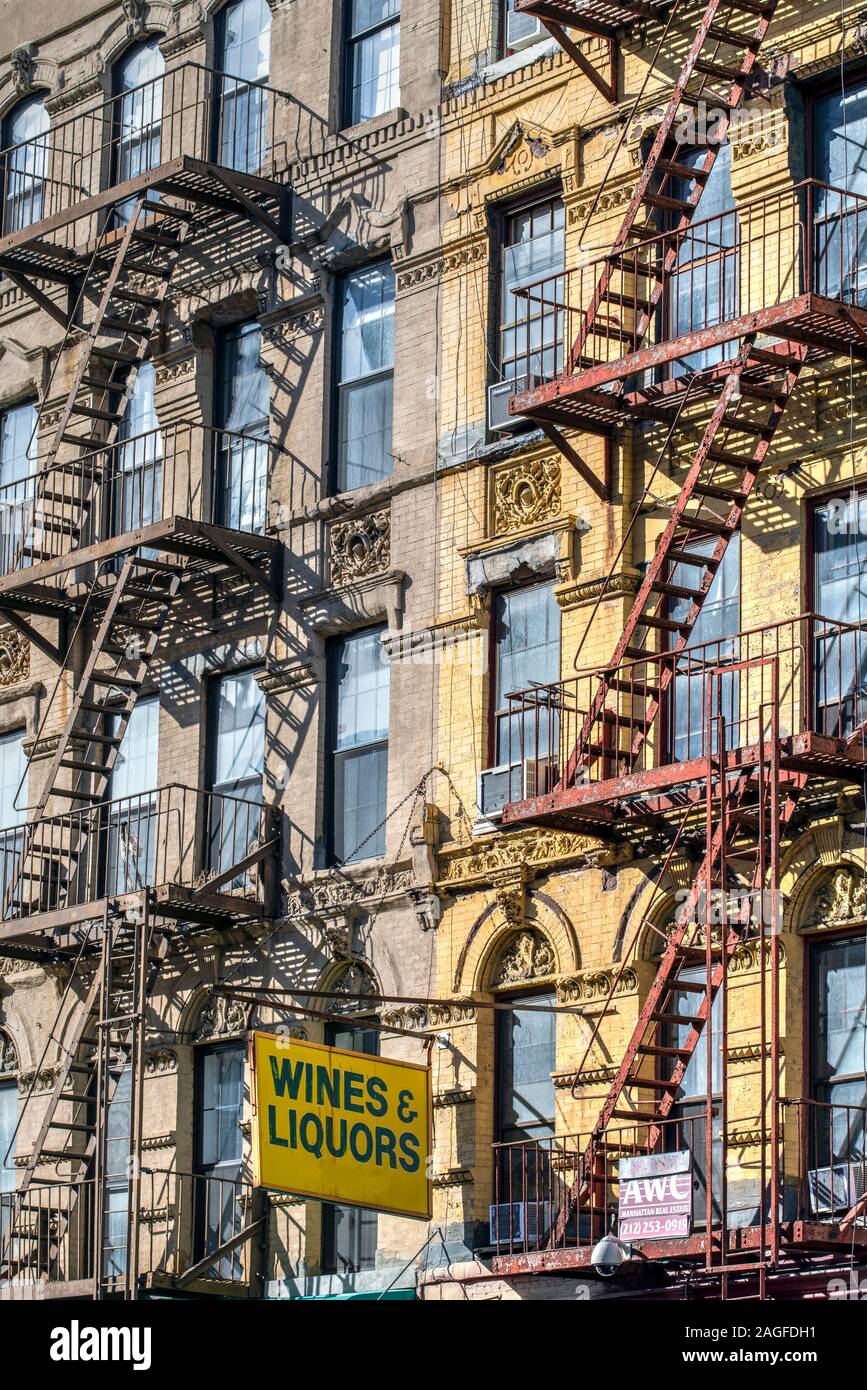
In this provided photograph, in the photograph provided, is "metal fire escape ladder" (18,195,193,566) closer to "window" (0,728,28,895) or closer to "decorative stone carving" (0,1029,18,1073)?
"window" (0,728,28,895)

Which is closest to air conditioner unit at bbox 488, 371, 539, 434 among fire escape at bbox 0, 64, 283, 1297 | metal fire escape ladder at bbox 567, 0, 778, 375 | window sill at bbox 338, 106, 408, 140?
metal fire escape ladder at bbox 567, 0, 778, 375

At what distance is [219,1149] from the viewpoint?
89.8 feet

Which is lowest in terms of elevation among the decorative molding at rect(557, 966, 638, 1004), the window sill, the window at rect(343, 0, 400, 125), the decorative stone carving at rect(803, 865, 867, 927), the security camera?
the security camera

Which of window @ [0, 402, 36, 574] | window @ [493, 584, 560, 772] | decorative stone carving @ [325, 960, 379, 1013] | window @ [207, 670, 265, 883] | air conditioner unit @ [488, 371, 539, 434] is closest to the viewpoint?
window @ [493, 584, 560, 772]

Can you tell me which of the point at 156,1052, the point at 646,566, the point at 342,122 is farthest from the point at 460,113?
the point at 156,1052

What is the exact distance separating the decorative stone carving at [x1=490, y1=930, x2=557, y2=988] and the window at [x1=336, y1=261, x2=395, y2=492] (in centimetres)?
521

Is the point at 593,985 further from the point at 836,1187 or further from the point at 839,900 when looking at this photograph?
the point at 836,1187

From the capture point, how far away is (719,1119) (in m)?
22.1

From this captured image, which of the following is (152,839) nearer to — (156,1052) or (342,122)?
(156,1052)

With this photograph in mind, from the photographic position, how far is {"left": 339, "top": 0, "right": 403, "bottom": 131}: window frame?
28781 mm

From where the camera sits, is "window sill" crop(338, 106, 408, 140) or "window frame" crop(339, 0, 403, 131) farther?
"window frame" crop(339, 0, 403, 131)

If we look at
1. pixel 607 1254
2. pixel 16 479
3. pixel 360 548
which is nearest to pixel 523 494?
pixel 360 548

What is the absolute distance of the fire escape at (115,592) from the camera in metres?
27.5

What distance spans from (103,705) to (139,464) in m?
2.98
